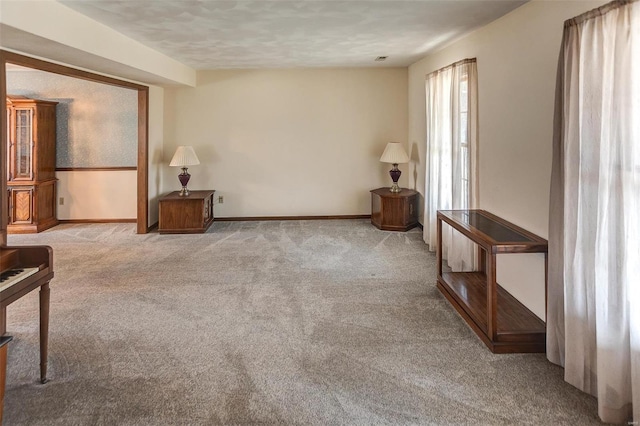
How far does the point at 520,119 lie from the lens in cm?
310

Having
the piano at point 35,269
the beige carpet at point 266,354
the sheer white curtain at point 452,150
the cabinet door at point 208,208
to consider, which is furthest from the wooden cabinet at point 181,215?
the piano at point 35,269

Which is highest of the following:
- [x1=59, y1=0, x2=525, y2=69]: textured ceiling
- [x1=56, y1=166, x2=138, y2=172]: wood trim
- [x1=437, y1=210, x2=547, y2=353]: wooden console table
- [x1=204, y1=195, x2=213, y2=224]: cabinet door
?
[x1=59, y1=0, x2=525, y2=69]: textured ceiling

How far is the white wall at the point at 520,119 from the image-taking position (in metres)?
2.76

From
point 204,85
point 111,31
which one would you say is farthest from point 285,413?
point 204,85

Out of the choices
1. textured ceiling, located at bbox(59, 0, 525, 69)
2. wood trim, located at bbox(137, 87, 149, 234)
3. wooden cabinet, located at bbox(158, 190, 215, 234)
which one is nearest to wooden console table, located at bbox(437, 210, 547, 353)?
textured ceiling, located at bbox(59, 0, 525, 69)

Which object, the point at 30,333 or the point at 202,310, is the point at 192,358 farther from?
the point at 30,333

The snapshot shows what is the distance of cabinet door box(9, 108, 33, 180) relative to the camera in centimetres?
588

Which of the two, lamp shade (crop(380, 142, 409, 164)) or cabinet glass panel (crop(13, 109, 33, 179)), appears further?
lamp shade (crop(380, 142, 409, 164))

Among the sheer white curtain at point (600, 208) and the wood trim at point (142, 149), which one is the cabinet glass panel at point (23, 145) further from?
the sheer white curtain at point (600, 208)

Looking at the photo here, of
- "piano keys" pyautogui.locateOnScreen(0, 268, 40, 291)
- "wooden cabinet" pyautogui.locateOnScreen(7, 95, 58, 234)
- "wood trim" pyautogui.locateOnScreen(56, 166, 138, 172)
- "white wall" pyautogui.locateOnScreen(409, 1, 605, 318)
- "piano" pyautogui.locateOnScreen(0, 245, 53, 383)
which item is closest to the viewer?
"piano keys" pyautogui.locateOnScreen(0, 268, 40, 291)

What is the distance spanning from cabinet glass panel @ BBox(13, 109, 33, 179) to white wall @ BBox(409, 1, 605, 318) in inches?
246

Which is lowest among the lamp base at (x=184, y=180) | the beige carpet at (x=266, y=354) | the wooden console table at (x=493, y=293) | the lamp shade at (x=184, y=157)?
the beige carpet at (x=266, y=354)

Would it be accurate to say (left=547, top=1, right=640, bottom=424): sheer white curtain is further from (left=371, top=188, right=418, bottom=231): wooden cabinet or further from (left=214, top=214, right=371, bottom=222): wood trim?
(left=214, top=214, right=371, bottom=222): wood trim

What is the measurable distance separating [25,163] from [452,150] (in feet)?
20.1
